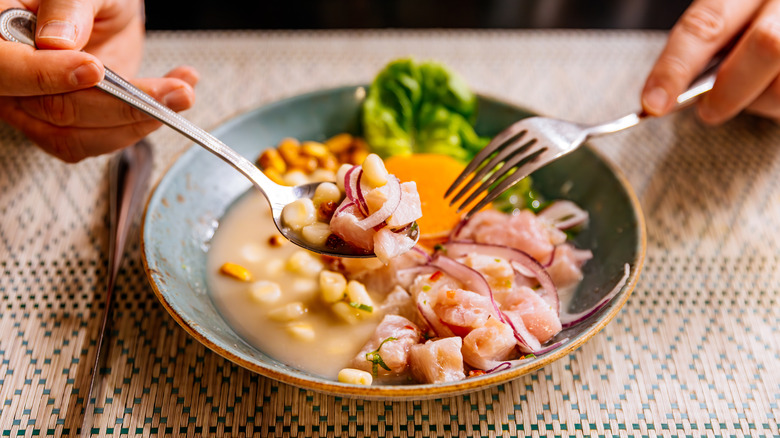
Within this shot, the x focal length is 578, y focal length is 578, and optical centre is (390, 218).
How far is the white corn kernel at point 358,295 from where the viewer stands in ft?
6.40

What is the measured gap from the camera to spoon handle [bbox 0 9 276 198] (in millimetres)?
1746

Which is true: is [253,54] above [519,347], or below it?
below

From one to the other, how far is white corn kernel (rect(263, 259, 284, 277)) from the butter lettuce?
30.2 inches

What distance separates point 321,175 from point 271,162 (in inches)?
9.0

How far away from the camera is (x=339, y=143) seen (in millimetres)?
2652

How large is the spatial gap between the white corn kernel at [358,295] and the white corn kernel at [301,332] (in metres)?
0.17

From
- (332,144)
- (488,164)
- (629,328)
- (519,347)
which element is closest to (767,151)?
(629,328)

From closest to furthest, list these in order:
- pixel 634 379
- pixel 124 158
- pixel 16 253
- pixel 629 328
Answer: pixel 634 379
pixel 629 328
pixel 16 253
pixel 124 158

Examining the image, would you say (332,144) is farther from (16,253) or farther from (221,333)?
(16,253)

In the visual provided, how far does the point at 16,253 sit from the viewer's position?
7.29ft

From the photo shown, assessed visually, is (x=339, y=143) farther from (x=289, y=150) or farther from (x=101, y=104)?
(x=101, y=104)

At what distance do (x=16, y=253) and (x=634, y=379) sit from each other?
2287 millimetres

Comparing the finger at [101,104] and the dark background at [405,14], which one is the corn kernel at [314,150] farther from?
the dark background at [405,14]

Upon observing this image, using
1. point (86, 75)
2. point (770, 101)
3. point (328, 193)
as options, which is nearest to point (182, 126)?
point (86, 75)
